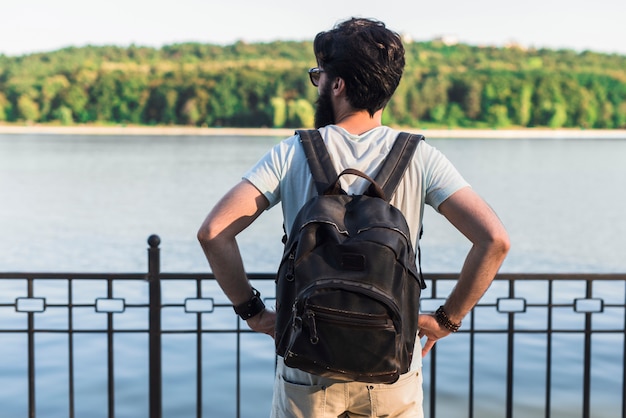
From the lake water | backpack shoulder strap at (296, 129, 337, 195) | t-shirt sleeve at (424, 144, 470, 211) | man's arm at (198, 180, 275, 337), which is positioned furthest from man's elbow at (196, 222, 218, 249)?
the lake water

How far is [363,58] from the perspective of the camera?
189cm

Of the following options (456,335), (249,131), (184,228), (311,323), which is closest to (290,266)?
(311,323)

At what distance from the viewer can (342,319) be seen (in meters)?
1.70

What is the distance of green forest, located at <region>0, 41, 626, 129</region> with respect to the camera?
7488 cm

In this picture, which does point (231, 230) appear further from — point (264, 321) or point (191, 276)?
point (191, 276)

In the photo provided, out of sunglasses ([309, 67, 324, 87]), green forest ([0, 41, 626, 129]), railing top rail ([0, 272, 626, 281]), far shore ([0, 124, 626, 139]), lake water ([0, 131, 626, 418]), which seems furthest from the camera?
far shore ([0, 124, 626, 139])

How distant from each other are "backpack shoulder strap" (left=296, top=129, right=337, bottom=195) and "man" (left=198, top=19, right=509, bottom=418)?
2 centimetres

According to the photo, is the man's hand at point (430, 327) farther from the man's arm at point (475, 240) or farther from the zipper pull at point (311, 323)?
the zipper pull at point (311, 323)

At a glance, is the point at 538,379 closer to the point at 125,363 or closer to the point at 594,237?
the point at 125,363

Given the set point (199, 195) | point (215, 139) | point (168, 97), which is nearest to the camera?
point (199, 195)

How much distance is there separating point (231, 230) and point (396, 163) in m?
0.42

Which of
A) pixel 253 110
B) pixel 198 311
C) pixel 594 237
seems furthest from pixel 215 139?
pixel 198 311

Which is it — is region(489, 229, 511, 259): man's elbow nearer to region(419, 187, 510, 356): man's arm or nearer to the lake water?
region(419, 187, 510, 356): man's arm

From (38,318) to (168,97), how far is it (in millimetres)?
66353
